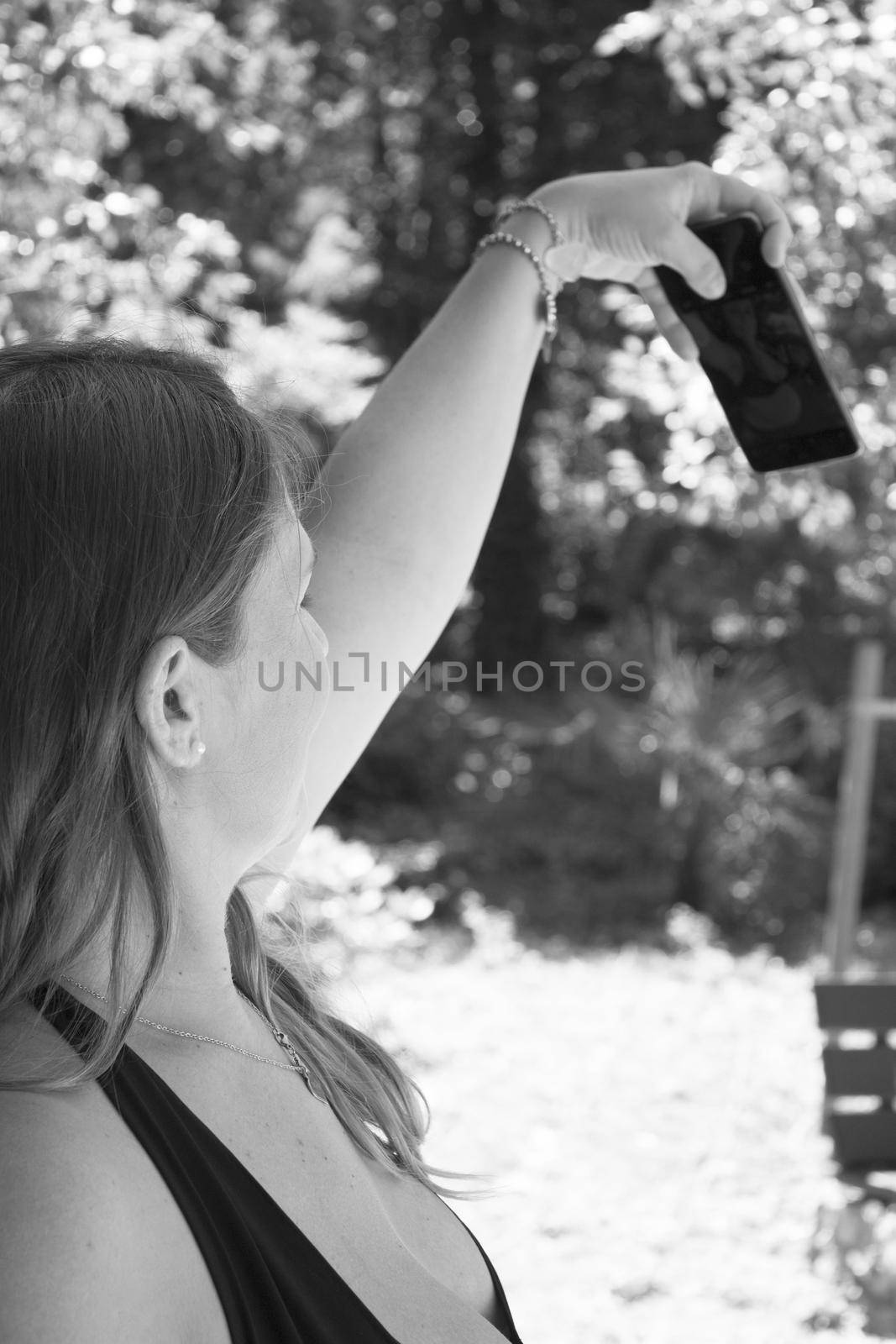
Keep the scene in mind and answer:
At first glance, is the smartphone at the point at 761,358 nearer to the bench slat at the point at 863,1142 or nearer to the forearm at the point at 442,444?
the forearm at the point at 442,444

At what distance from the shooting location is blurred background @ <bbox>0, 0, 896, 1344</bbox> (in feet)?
12.1

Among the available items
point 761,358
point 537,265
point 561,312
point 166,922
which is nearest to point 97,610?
point 166,922

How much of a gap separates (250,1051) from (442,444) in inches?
28.4

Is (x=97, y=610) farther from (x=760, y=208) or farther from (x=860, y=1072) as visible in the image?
(x=860, y=1072)

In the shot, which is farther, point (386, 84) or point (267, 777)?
point (386, 84)

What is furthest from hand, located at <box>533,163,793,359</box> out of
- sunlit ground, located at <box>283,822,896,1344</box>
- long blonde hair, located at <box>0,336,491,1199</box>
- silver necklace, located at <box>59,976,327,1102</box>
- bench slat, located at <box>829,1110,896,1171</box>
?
bench slat, located at <box>829,1110,896,1171</box>

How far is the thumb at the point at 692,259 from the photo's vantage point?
1.56 metres

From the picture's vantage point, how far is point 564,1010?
605 centimetres

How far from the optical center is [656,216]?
5.14 feet

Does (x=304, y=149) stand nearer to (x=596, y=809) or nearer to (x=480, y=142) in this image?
(x=480, y=142)

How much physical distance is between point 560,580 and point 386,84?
4.67 metres

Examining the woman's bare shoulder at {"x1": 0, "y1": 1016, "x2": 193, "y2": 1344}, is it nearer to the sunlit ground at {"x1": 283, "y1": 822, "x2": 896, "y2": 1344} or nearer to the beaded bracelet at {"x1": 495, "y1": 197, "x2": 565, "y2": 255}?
the beaded bracelet at {"x1": 495, "y1": 197, "x2": 565, "y2": 255}

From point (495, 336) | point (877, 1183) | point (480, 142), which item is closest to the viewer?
point (495, 336)

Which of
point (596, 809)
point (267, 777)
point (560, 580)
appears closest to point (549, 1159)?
point (267, 777)
